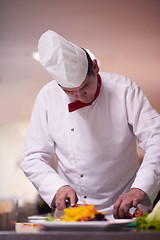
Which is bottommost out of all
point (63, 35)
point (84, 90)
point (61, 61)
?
point (84, 90)

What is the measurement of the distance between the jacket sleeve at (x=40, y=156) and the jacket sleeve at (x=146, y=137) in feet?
1.53

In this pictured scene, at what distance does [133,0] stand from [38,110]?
6.39 feet

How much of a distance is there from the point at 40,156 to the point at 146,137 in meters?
0.65

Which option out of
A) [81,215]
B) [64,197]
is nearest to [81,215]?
[81,215]

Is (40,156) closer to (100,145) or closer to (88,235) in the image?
(100,145)

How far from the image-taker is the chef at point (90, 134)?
6.86 ft

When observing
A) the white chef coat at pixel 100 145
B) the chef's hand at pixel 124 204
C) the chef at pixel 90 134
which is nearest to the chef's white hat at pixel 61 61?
the chef at pixel 90 134

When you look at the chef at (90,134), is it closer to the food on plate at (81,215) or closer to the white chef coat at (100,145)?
the white chef coat at (100,145)

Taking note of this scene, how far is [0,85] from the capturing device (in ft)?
13.3

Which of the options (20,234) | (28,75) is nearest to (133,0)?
(28,75)

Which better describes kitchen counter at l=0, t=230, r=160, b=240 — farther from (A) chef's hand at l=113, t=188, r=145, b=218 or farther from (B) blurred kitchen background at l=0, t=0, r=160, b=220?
(B) blurred kitchen background at l=0, t=0, r=160, b=220

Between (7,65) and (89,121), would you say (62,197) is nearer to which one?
(89,121)

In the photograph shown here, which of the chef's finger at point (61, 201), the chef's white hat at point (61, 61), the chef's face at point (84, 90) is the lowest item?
the chef's finger at point (61, 201)

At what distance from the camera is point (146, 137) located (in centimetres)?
215
